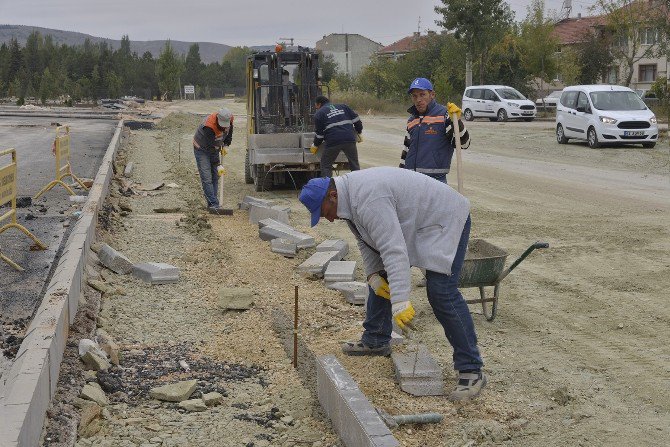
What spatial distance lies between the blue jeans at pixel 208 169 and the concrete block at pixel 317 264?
441cm

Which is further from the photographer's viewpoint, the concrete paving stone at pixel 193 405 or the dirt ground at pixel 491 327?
the concrete paving stone at pixel 193 405

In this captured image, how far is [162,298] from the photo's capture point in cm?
853

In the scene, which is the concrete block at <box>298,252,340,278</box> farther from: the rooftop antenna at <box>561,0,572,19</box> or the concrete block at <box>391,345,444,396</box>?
the rooftop antenna at <box>561,0,572,19</box>

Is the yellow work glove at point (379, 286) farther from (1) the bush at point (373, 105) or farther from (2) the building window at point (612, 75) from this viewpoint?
(2) the building window at point (612, 75)

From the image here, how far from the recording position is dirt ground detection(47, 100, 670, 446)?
5.25m

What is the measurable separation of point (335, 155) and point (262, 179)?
259 centimetres

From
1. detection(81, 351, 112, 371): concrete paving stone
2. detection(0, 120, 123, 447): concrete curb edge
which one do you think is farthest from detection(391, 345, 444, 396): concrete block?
detection(0, 120, 123, 447): concrete curb edge

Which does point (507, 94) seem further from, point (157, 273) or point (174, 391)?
point (174, 391)

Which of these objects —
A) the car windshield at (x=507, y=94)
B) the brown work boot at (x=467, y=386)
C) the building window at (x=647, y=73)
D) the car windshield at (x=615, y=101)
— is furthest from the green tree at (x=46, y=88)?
the brown work boot at (x=467, y=386)

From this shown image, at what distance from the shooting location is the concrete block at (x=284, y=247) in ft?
34.7

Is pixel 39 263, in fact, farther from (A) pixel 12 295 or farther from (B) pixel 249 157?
(B) pixel 249 157

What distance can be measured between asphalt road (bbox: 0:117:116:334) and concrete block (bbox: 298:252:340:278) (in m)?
2.57

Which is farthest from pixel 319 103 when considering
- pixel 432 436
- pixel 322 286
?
pixel 432 436

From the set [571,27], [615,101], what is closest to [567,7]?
[571,27]
